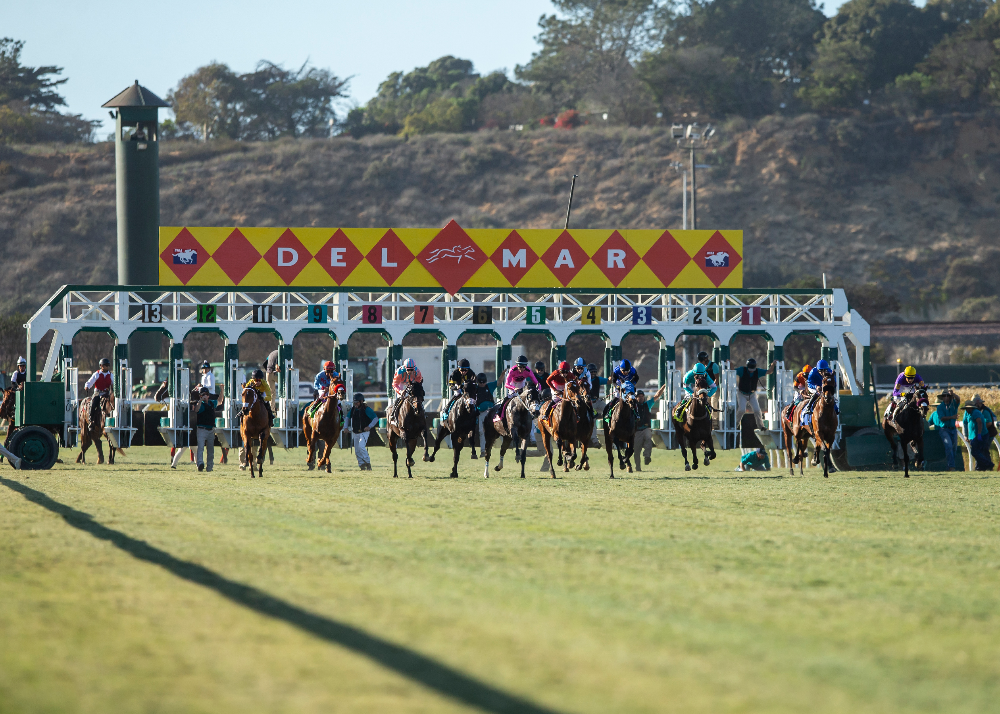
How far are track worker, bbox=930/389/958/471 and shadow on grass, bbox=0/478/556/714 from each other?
1455 centimetres

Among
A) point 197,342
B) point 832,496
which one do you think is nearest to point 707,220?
point 197,342

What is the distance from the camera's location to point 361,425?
743 inches

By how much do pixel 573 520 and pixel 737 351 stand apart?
40569 millimetres

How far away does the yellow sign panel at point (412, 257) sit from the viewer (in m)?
25.2

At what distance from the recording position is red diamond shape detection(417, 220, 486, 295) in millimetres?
25359

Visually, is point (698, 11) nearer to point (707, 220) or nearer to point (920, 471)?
point (707, 220)

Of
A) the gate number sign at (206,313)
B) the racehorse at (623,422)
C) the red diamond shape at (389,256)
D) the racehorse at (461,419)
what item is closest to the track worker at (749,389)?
the racehorse at (623,422)

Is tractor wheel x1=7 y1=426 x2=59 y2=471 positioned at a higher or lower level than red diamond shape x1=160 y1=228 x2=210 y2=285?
lower

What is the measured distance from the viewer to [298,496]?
13.5m

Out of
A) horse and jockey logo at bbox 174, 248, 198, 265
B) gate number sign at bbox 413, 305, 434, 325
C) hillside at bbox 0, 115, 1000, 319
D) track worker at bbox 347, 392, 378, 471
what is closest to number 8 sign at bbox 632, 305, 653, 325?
gate number sign at bbox 413, 305, 434, 325

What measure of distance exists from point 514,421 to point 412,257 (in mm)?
8025

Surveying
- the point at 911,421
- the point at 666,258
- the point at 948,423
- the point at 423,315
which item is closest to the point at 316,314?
the point at 423,315

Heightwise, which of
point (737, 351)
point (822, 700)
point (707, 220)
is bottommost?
point (822, 700)

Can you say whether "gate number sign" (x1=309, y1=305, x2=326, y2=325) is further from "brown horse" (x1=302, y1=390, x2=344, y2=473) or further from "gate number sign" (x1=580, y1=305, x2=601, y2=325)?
"brown horse" (x1=302, y1=390, x2=344, y2=473)
